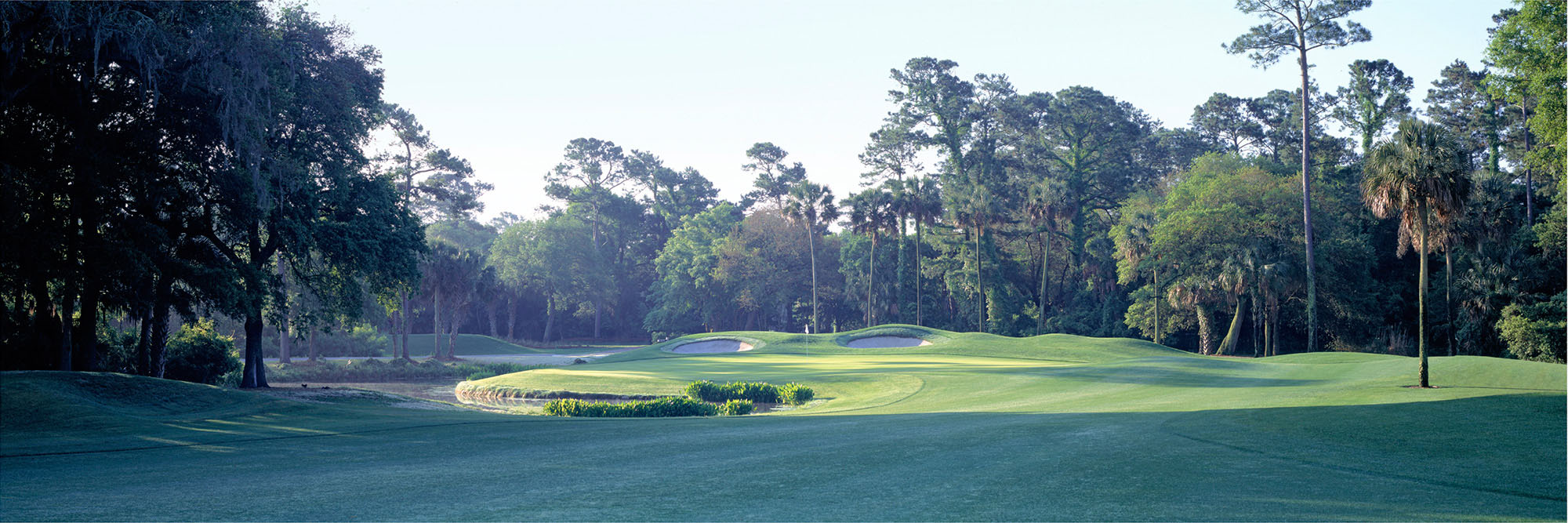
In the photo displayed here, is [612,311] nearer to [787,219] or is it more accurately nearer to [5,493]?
[787,219]

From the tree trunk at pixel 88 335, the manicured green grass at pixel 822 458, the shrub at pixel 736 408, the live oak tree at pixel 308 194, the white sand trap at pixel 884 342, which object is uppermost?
the live oak tree at pixel 308 194

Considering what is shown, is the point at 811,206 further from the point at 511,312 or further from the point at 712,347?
the point at 511,312

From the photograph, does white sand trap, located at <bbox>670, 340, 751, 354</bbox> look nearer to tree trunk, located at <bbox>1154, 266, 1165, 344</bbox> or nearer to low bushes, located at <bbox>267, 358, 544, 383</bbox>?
low bushes, located at <bbox>267, 358, 544, 383</bbox>

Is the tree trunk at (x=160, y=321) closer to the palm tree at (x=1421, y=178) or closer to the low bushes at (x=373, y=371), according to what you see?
the low bushes at (x=373, y=371)

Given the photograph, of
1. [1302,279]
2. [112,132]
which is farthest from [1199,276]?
[112,132]

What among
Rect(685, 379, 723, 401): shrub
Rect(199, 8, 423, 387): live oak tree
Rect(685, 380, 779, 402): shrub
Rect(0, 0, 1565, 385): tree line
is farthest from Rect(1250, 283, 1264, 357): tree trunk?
Rect(199, 8, 423, 387): live oak tree

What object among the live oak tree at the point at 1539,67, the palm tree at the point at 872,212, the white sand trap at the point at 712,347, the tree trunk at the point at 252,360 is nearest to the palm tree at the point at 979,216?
the palm tree at the point at 872,212

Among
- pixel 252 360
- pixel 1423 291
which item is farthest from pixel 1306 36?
pixel 252 360

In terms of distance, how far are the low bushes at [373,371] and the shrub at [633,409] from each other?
17.7 m

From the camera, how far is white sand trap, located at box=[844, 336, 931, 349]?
47.8 metres

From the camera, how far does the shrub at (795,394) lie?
86.6 ft

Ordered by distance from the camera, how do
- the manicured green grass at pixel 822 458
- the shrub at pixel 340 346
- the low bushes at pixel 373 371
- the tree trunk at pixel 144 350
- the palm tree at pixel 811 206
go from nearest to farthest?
1. the manicured green grass at pixel 822 458
2. the tree trunk at pixel 144 350
3. the low bushes at pixel 373 371
4. the shrub at pixel 340 346
5. the palm tree at pixel 811 206

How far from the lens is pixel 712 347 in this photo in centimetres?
5200

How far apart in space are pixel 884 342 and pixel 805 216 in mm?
21232
